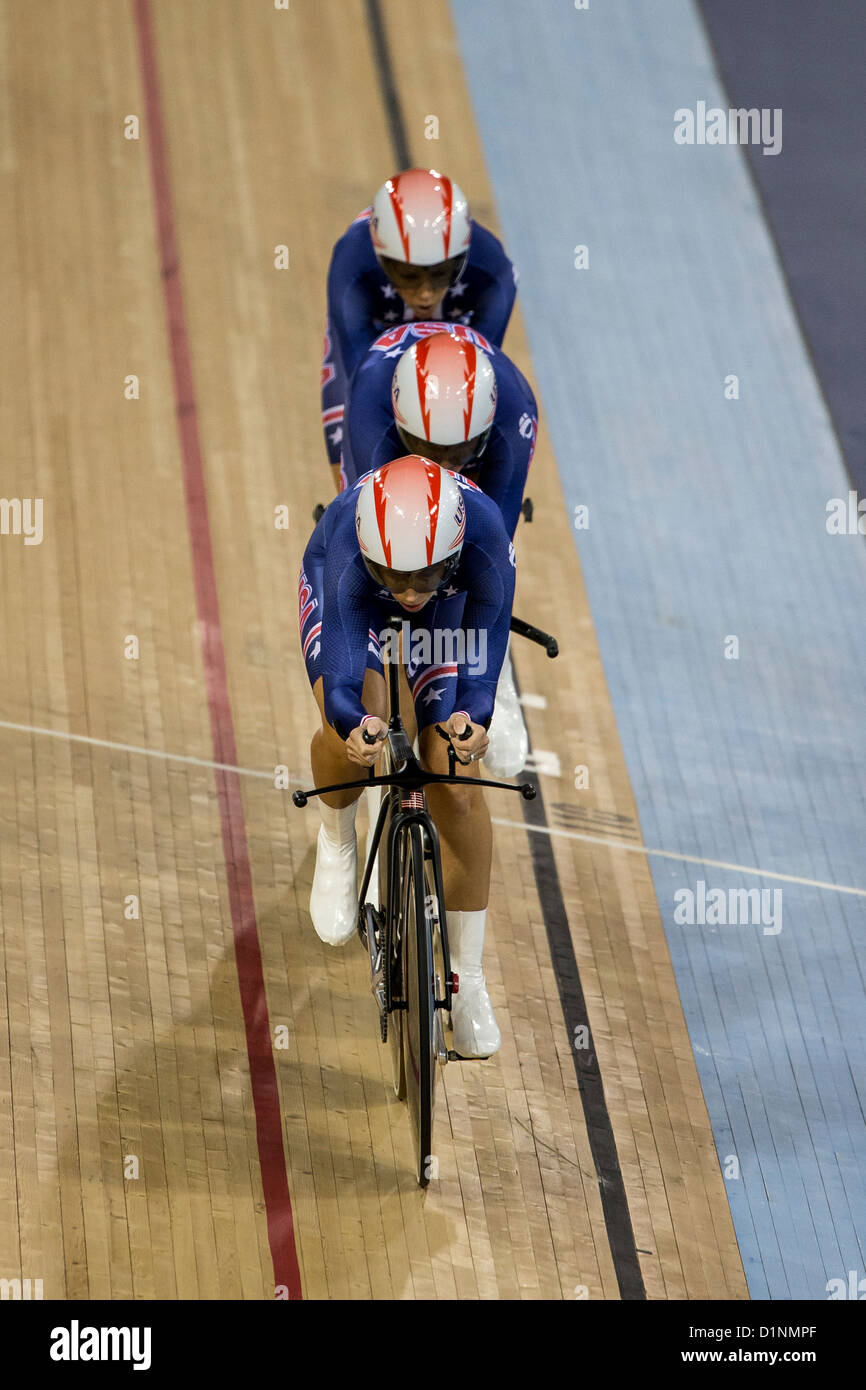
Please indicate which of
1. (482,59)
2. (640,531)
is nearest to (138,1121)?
(640,531)

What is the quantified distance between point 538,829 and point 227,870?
84 cm

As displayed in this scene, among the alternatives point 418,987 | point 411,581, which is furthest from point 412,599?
point 418,987

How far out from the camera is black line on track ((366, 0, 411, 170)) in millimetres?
6117

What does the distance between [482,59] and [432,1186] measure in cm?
520

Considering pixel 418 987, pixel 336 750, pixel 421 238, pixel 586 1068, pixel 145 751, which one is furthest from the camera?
pixel 145 751

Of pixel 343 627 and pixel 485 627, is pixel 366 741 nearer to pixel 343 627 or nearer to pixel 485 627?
pixel 343 627

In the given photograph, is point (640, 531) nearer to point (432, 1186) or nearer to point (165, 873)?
point (165, 873)

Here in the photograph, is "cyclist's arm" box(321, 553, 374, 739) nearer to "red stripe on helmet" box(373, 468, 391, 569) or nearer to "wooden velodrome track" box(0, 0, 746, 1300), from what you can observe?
"red stripe on helmet" box(373, 468, 391, 569)

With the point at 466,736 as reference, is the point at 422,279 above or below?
above

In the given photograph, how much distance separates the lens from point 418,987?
2840 millimetres

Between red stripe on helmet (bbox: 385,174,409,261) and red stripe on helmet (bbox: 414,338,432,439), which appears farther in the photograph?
red stripe on helmet (bbox: 385,174,409,261)

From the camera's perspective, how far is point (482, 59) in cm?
668

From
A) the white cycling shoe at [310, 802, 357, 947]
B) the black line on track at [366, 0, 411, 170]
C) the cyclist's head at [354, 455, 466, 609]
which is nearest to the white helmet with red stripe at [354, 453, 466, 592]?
the cyclist's head at [354, 455, 466, 609]

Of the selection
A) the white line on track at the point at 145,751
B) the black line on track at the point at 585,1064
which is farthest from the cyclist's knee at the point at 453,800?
the white line on track at the point at 145,751
